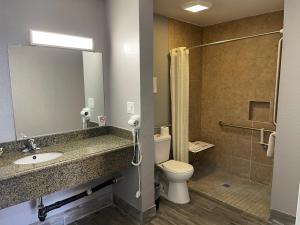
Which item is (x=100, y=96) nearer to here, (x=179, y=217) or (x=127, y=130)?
(x=127, y=130)

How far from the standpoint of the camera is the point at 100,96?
246cm

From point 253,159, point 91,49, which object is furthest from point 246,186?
point 91,49

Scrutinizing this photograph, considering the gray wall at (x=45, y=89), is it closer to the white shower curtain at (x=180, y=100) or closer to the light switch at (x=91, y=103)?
the light switch at (x=91, y=103)

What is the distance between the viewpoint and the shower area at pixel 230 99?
9.52 feet

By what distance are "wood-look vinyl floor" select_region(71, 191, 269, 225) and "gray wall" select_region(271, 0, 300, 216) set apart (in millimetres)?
425

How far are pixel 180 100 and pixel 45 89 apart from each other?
5.65 ft

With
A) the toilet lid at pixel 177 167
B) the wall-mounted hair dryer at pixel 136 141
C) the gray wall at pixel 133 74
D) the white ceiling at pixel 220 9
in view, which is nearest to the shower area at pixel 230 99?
the white ceiling at pixel 220 9

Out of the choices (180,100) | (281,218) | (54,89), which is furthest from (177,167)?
(54,89)

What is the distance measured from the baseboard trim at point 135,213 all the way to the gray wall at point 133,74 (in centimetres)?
5

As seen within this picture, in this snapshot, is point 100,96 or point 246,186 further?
point 246,186

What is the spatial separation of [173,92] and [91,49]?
1283mm

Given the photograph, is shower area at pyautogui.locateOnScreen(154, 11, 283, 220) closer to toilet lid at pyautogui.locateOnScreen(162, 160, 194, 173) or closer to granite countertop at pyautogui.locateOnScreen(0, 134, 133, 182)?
toilet lid at pyautogui.locateOnScreen(162, 160, 194, 173)

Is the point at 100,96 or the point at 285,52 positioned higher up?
the point at 285,52

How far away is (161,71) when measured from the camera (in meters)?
3.06
